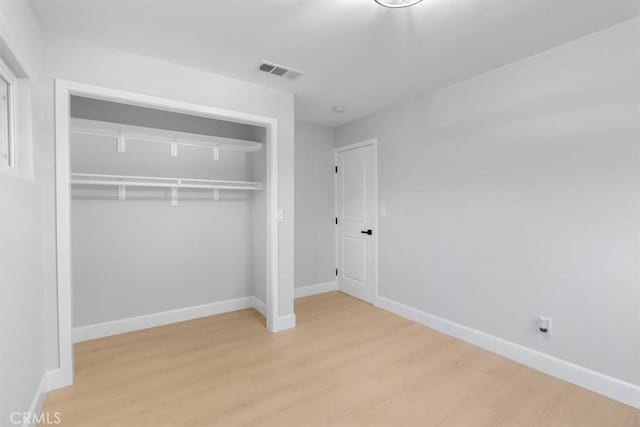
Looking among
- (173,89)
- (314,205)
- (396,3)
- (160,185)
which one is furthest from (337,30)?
(314,205)

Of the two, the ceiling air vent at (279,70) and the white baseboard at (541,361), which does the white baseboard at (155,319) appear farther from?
the ceiling air vent at (279,70)

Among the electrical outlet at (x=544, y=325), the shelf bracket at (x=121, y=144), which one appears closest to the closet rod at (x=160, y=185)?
the shelf bracket at (x=121, y=144)

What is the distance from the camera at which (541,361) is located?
7.97 ft

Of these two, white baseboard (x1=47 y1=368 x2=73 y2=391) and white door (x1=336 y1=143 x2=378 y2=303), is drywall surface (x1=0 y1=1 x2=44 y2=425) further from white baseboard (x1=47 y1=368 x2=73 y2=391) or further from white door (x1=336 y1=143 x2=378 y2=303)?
white door (x1=336 y1=143 x2=378 y2=303)

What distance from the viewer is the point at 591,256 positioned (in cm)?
220

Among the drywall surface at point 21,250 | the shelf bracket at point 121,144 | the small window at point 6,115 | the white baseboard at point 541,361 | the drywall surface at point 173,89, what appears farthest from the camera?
the shelf bracket at point 121,144

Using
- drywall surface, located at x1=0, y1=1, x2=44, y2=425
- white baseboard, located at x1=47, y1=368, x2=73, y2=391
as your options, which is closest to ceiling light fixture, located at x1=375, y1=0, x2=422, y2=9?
drywall surface, located at x1=0, y1=1, x2=44, y2=425

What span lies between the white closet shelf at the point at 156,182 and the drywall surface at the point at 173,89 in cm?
57

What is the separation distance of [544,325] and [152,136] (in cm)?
397

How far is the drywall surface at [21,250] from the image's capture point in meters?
1.45

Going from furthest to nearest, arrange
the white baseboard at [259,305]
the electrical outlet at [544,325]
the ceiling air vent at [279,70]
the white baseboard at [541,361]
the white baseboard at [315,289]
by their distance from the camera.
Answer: the white baseboard at [315,289]
the white baseboard at [259,305]
the ceiling air vent at [279,70]
the electrical outlet at [544,325]
the white baseboard at [541,361]

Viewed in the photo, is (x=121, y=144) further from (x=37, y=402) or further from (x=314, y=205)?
(x=314, y=205)

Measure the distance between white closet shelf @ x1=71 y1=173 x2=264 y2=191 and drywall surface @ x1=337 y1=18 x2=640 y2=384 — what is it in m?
2.02

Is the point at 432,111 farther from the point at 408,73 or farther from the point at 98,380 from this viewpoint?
the point at 98,380
